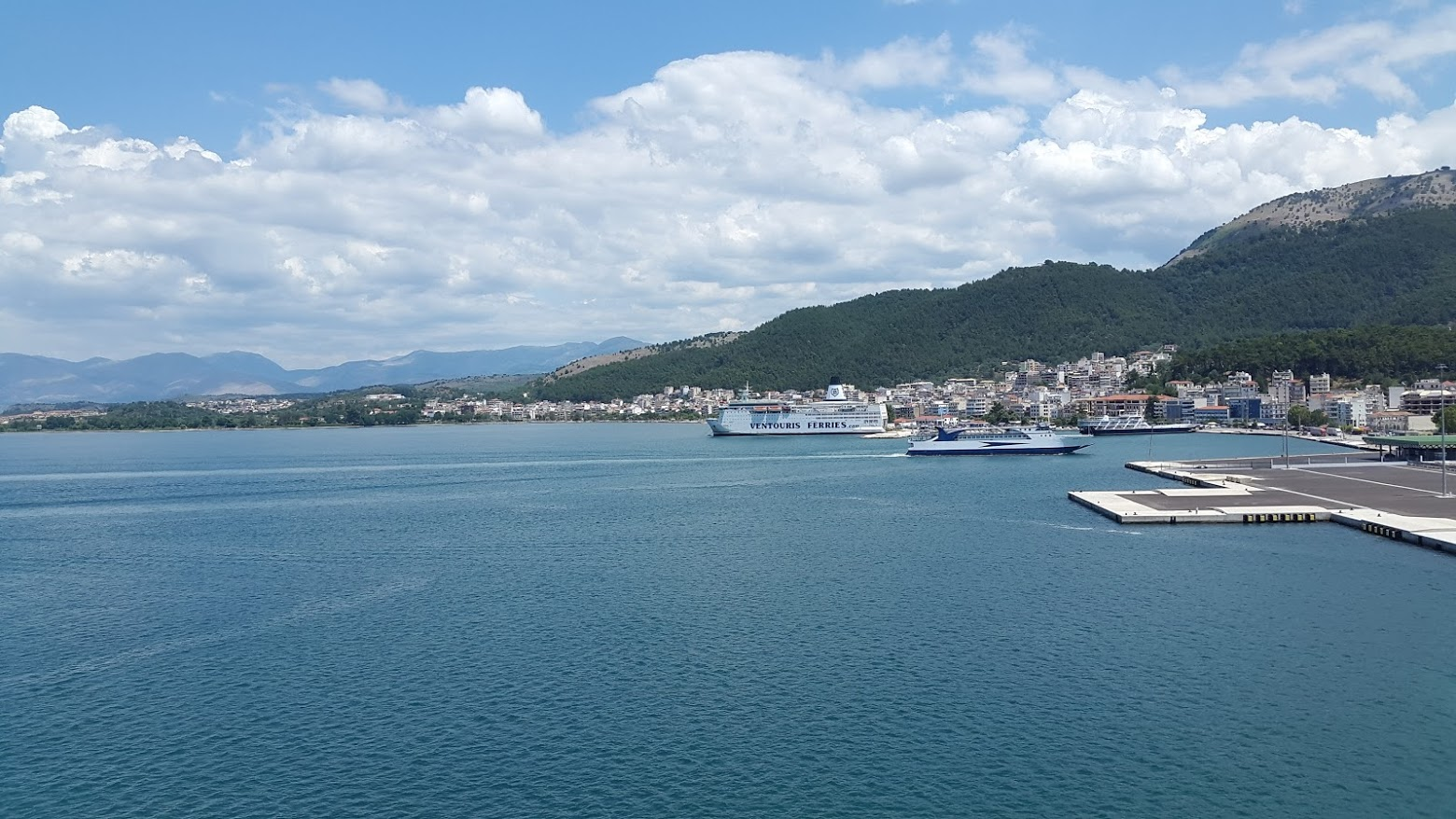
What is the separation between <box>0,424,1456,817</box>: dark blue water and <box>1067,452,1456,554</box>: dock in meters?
1.06

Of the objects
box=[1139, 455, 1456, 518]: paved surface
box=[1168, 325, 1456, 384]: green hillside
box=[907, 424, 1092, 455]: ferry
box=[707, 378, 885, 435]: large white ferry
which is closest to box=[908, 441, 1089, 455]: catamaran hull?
box=[907, 424, 1092, 455]: ferry

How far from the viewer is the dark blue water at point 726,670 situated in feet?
44.2

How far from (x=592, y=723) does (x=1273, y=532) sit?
2577cm

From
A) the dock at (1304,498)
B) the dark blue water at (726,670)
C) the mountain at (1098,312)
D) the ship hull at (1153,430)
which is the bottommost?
the dark blue water at (726,670)

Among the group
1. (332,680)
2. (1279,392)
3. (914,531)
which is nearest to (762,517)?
(914,531)

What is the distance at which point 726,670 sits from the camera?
721 inches

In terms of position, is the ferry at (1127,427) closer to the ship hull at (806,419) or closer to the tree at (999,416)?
the tree at (999,416)

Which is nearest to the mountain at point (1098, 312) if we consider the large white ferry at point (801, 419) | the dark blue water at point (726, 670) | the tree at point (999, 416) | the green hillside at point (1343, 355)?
the green hillside at point (1343, 355)

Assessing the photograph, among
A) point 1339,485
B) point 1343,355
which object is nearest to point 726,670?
point 1339,485

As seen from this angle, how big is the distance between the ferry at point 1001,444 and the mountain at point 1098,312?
87321 millimetres

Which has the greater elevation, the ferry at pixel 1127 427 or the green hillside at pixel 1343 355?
the green hillside at pixel 1343 355

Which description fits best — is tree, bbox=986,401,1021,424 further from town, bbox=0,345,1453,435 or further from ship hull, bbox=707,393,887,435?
ship hull, bbox=707,393,887,435

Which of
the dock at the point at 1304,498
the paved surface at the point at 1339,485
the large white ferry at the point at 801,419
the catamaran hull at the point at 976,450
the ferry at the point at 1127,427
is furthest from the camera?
the large white ferry at the point at 801,419

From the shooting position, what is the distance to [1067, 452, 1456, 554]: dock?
107ft
